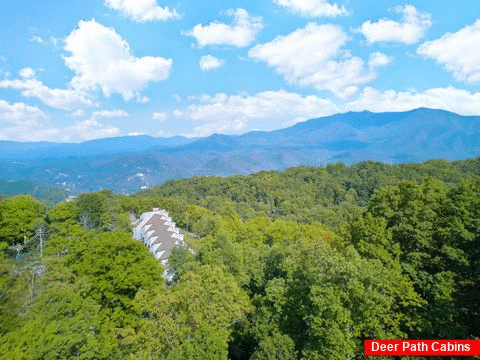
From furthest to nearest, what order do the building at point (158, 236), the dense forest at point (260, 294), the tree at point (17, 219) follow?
1. the building at point (158, 236)
2. the tree at point (17, 219)
3. the dense forest at point (260, 294)

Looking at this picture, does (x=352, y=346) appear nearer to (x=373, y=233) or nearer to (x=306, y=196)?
(x=373, y=233)

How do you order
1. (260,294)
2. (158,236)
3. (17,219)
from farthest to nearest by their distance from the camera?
(158,236) < (17,219) < (260,294)

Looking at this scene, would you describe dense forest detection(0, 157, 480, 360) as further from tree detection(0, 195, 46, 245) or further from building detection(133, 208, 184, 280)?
building detection(133, 208, 184, 280)

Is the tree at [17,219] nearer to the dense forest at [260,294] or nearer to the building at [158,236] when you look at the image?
the dense forest at [260,294]

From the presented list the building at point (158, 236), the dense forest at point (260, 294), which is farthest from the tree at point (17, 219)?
the building at point (158, 236)

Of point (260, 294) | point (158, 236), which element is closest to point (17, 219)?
point (158, 236)

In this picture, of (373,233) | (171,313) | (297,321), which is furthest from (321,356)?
(373,233)

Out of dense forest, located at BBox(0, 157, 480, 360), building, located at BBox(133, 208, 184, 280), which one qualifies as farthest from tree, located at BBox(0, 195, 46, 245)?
building, located at BBox(133, 208, 184, 280)

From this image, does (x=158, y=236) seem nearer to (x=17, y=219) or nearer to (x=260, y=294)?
(x=17, y=219)
